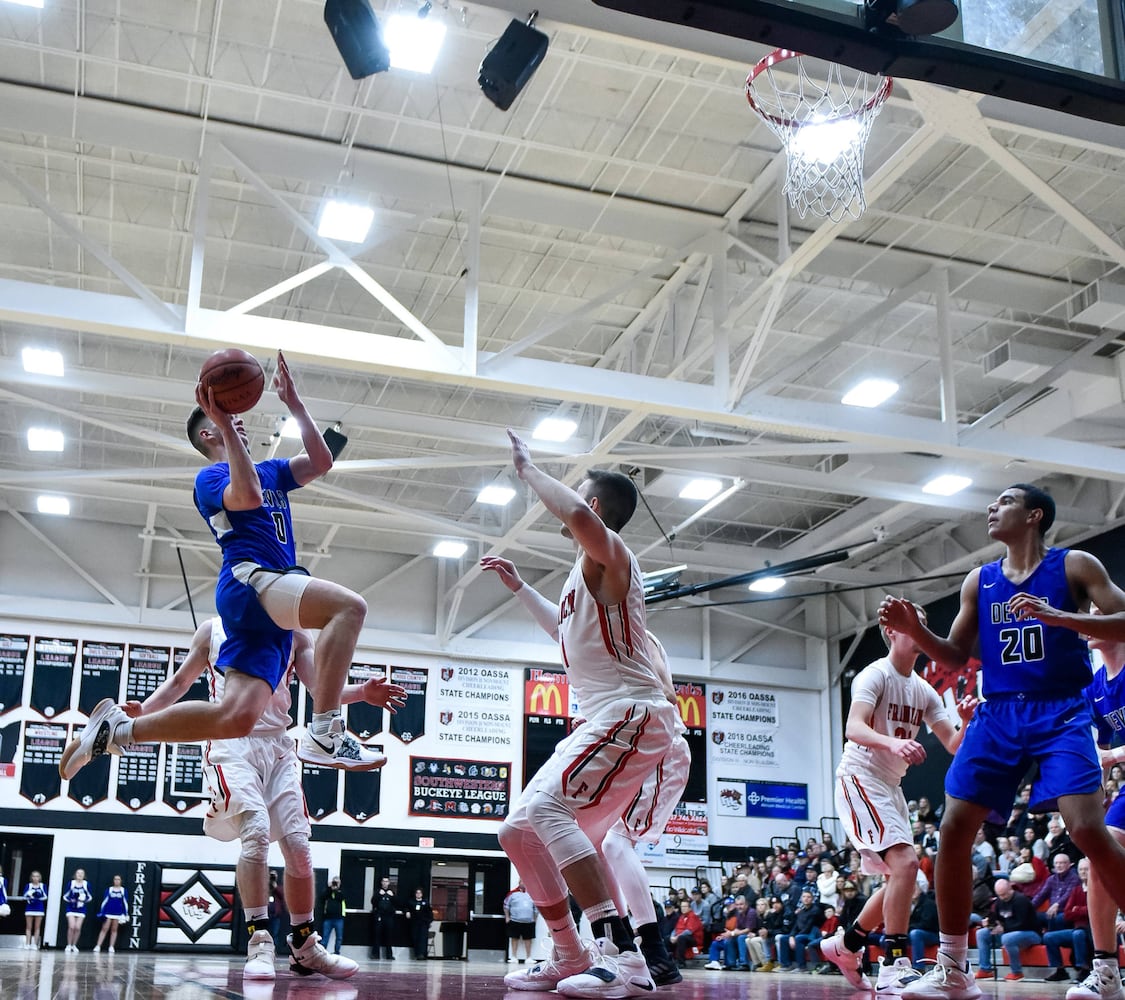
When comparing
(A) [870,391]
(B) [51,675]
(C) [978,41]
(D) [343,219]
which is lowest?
(B) [51,675]

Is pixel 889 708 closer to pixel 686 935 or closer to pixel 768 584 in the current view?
pixel 686 935

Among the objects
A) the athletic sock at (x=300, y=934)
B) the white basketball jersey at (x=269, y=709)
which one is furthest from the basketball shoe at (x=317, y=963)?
the white basketball jersey at (x=269, y=709)

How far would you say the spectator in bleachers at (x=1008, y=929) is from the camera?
1318cm

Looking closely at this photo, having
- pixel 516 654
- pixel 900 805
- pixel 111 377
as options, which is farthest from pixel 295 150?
pixel 516 654

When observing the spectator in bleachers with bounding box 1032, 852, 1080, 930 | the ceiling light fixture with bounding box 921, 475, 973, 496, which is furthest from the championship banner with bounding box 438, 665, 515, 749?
the spectator in bleachers with bounding box 1032, 852, 1080, 930

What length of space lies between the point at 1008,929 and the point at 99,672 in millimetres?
16053

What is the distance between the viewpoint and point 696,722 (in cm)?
2564

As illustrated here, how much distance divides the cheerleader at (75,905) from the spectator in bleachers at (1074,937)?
1507 centimetres

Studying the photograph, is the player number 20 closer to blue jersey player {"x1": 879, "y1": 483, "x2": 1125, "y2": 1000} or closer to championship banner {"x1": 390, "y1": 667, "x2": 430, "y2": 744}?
blue jersey player {"x1": 879, "y1": 483, "x2": 1125, "y2": 1000}

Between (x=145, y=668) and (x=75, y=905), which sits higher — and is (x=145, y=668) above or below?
above

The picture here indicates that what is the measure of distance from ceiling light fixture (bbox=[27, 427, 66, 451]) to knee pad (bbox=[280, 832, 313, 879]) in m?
13.6

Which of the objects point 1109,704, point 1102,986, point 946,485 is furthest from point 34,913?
point 1102,986

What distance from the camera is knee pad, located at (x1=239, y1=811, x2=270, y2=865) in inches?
239

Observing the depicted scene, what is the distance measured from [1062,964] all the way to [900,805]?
7.45 meters
